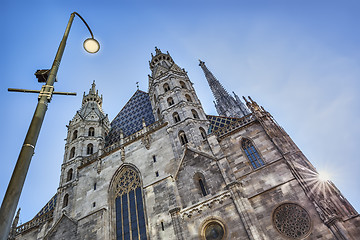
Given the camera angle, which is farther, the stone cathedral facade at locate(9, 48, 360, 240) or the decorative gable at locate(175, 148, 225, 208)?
the decorative gable at locate(175, 148, 225, 208)

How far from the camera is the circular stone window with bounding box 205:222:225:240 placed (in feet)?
42.5

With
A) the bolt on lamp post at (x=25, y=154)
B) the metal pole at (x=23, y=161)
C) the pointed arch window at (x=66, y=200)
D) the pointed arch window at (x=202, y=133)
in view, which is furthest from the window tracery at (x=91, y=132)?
the metal pole at (x=23, y=161)

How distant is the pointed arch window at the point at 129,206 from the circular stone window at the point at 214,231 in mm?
3935

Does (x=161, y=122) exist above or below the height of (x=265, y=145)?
above

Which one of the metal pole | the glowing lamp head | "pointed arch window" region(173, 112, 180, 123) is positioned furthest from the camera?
"pointed arch window" region(173, 112, 180, 123)

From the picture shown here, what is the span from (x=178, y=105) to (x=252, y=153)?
289 inches

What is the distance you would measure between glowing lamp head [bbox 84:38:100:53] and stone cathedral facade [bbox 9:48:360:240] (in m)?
10.1

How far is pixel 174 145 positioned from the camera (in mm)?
17797

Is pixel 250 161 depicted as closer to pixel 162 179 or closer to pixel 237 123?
pixel 237 123

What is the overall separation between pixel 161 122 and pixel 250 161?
8.07 m

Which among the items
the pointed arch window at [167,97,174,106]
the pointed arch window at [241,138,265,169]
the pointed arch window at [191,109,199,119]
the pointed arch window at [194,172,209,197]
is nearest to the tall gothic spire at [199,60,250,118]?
the pointed arch window at [167,97,174,106]

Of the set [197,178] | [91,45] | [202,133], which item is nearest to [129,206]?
[197,178]

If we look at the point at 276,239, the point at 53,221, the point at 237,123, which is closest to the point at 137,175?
the point at 53,221

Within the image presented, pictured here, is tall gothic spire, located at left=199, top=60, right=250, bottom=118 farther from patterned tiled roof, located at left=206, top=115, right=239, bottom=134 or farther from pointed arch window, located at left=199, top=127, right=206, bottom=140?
pointed arch window, located at left=199, top=127, right=206, bottom=140
